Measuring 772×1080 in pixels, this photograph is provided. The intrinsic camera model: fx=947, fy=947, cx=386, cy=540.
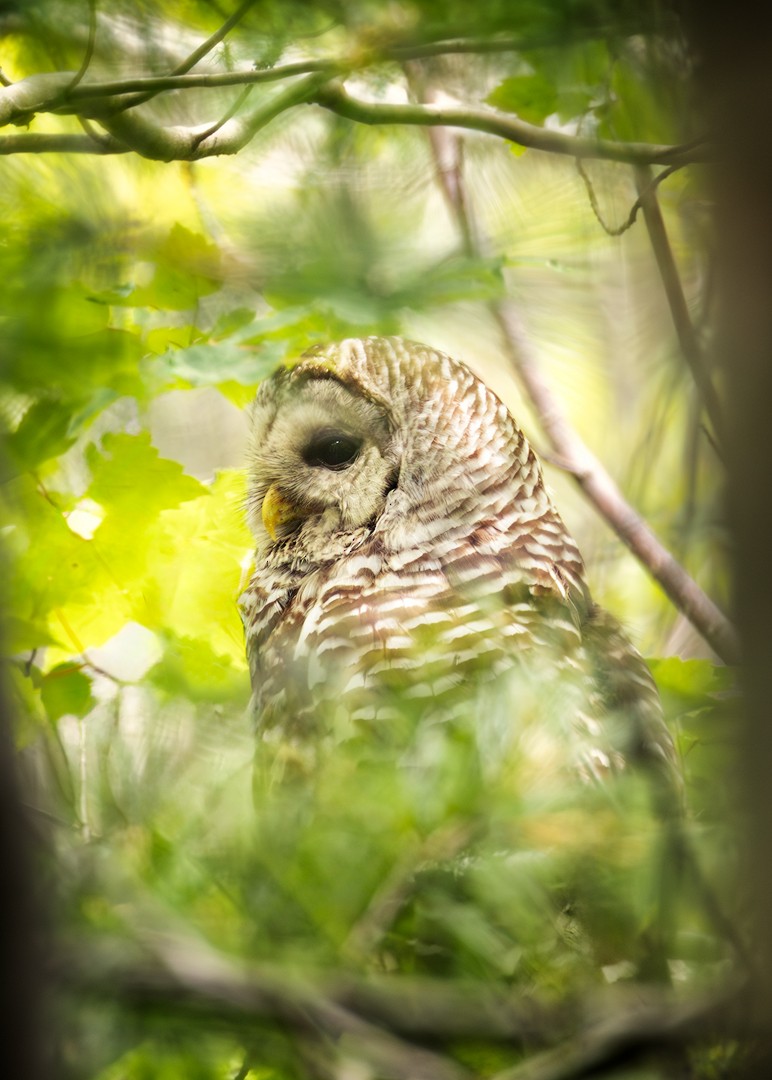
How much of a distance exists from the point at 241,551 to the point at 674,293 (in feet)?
4.08

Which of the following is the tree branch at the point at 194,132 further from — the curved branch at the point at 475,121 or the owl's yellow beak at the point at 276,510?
the owl's yellow beak at the point at 276,510

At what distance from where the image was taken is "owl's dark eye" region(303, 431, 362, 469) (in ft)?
6.73

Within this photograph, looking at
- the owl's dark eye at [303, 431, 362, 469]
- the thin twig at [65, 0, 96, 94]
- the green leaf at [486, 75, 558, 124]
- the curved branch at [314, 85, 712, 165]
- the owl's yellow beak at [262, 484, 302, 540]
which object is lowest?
the owl's yellow beak at [262, 484, 302, 540]

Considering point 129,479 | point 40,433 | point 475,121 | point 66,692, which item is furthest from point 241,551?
point 475,121

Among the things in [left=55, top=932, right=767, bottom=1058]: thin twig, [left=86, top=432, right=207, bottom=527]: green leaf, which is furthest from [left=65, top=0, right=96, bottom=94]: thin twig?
[left=55, top=932, right=767, bottom=1058]: thin twig

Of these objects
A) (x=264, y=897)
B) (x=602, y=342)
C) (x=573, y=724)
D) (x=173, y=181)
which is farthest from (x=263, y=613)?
(x=264, y=897)

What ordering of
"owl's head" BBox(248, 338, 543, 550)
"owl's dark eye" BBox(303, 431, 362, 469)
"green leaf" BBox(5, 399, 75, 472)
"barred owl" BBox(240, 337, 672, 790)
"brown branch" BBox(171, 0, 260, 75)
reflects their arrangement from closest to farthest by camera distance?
"brown branch" BBox(171, 0, 260, 75) → "green leaf" BBox(5, 399, 75, 472) → "barred owl" BBox(240, 337, 672, 790) → "owl's head" BBox(248, 338, 543, 550) → "owl's dark eye" BBox(303, 431, 362, 469)

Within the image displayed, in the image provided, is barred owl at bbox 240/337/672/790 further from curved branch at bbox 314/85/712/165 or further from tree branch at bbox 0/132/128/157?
tree branch at bbox 0/132/128/157

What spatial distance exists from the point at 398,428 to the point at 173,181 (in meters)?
0.66

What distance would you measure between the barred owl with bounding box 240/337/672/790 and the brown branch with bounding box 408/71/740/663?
4.0 inches

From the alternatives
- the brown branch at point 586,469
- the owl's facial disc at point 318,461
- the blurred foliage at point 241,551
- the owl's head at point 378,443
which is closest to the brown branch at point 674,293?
the blurred foliage at point 241,551

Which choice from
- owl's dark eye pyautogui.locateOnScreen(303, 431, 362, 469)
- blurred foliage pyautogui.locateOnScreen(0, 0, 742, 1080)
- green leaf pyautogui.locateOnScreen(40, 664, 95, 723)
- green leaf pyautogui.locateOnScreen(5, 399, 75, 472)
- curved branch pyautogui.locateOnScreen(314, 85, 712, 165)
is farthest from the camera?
owl's dark eye pyautogui.locateOnScreen(303, 431, 362, 469)

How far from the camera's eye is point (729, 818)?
1.96ft

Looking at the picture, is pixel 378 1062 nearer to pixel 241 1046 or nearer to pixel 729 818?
pixel 241 1046
